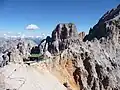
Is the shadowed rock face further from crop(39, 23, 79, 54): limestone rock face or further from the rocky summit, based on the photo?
crop(39, 23, 79, 54): limestone rock face

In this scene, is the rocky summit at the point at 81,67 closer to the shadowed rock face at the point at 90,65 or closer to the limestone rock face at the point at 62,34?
the shadowed rock face at the point at 90,65

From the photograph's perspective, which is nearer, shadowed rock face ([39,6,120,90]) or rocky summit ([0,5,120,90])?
rocky summit ([0,5,120,90])

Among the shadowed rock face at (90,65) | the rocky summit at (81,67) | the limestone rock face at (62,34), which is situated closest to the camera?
the rocky summit at (81,67)

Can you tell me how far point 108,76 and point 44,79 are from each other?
2146 cm

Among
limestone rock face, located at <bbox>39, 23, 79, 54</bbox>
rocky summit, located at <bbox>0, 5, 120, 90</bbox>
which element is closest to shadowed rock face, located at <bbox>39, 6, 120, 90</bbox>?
rocky summit, located at <bbox>0, 5, 120, 90</bbox>

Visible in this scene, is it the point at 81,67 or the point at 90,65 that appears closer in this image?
the point at 81,67

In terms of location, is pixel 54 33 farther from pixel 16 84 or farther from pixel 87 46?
pixel 16 84

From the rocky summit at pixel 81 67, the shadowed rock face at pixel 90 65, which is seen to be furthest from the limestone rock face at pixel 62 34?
the shadowed rock face at pixel 90 65

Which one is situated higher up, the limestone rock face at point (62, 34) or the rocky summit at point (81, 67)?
the limestone rock face at point (62, 34)

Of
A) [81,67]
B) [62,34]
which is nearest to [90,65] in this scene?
[81,67]

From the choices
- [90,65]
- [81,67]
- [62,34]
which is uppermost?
[62,34]

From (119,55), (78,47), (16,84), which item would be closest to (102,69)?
(78,47)

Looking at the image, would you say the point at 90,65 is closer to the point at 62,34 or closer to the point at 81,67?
the point at 81,67

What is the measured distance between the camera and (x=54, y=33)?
391ft
